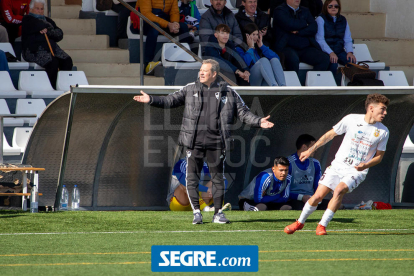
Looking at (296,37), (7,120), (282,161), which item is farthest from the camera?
(296,37)

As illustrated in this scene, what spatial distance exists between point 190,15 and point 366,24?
14.8 ft

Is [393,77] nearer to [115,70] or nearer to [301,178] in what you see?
[301,178]

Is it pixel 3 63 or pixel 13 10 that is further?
pixel 13 10

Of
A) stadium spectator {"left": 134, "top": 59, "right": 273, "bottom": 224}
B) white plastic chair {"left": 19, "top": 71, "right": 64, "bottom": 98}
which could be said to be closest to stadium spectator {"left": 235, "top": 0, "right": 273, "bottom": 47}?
white plastic chair {"left": 19, "top": 71, "right": 64, "bottom": 98}

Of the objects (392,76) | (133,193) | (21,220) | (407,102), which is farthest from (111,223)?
(392,76)

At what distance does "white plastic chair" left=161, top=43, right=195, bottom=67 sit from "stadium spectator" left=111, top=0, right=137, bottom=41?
134 centimetres

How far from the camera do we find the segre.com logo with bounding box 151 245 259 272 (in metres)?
4.62

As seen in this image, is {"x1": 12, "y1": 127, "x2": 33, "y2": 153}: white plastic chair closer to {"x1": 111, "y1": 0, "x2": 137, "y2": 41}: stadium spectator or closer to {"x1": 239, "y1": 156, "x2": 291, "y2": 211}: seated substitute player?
{"x1": 239, "y1": 156, "x2": 291, "y2": 211}: seated substitute player

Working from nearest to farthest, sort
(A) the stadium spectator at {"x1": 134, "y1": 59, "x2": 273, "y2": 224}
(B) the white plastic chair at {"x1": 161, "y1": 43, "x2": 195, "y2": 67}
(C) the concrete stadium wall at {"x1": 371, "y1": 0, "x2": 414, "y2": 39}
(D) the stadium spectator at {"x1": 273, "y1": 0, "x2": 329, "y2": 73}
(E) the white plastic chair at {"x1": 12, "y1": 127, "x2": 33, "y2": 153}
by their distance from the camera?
(A) the stadium spectator at {"x1": 134, "y1": 59, "x2": 273, "y2": 224} → (E) the white plastic chair at {"x1": 12, "y1": 127, "x2": 33, "y2": 153} → (B) the white plastic chair at {"x1": 161, "y1": 43, "x2": 195, "y2": 67} → (D) the stadium spectator at {"x1": 273, "y1": 0, "x2": 329, "y2": 73} → (C) the concrete stadium wall at {"x1": 371, "y1": 0, "x2": 414, "y2": 39}

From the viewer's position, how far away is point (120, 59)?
13.0 m

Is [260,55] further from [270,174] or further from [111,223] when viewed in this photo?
[111,223]

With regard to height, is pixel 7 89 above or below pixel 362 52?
below

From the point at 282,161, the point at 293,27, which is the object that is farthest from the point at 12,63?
the point at 282,161

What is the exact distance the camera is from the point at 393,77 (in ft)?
43.6
